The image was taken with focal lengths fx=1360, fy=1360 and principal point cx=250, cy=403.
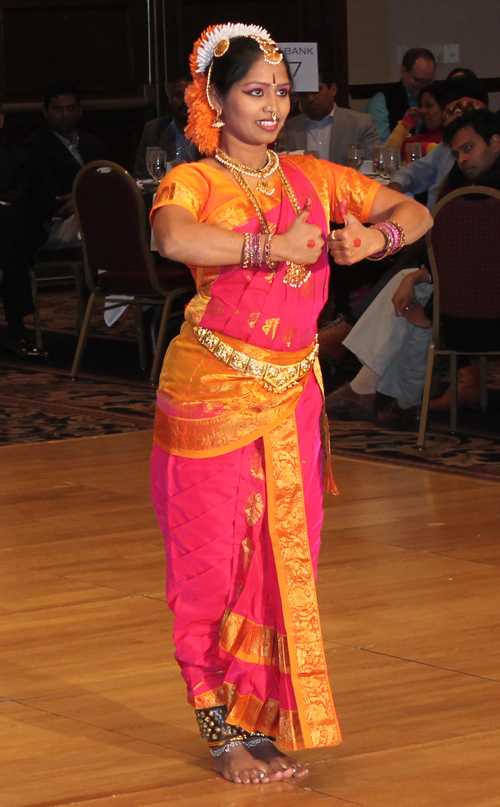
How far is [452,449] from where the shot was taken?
4535 millimetres

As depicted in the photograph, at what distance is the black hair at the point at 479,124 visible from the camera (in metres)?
4.76

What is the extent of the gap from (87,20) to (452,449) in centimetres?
585

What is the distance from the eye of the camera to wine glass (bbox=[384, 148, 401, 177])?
6340 mm

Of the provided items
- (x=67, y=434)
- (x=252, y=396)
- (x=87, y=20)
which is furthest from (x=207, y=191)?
(x=87, y=20)

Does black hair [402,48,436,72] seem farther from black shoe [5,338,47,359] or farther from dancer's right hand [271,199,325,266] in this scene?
dancer's right hand [271,199,325,266]

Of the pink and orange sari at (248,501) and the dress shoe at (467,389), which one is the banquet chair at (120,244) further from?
the pink and orange sari at (248,501)

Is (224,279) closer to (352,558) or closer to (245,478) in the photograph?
(245,478)

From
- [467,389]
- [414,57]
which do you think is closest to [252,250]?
[467,389]

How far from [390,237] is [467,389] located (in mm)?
3187

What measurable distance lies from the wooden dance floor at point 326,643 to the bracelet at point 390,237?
801 millimetres

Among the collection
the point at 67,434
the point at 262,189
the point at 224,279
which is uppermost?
the point at 262,189

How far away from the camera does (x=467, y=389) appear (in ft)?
17.0

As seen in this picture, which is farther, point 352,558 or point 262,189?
point 352,558

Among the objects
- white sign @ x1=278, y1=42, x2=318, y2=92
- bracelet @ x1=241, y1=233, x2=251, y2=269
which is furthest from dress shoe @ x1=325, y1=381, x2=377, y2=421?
bracelet @ x1=241, y1=233, x2=251, y2=269
